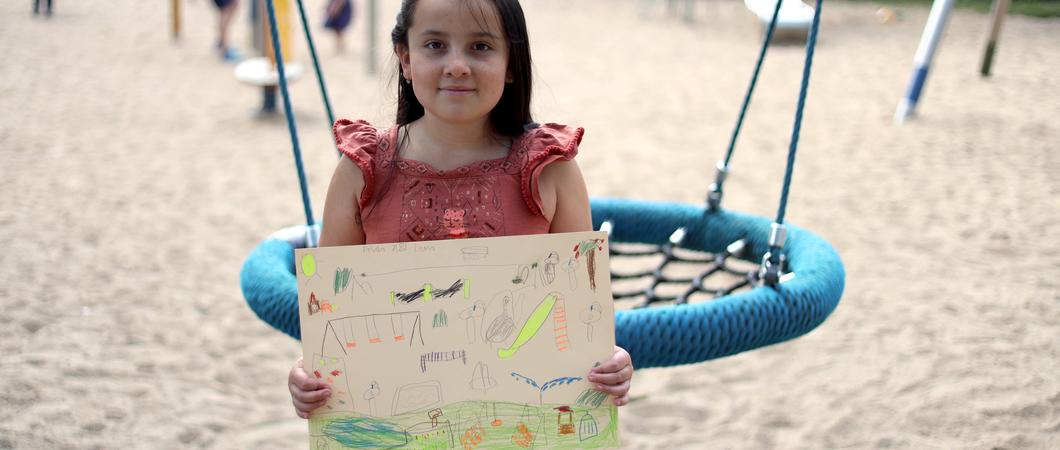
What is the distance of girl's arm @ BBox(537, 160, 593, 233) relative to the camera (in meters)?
1.26

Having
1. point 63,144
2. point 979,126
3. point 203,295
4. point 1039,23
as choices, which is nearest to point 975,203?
point 979,126

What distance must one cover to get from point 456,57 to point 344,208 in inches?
10.3

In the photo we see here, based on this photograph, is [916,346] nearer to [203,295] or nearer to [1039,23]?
[203,295]

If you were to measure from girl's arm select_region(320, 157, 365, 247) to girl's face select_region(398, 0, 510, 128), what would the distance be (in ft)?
0.49

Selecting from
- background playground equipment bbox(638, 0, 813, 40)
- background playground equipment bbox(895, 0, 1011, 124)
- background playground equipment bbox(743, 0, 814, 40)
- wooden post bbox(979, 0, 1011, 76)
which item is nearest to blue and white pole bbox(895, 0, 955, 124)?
background playground equipment bbox(895, 0, 1011, 124)

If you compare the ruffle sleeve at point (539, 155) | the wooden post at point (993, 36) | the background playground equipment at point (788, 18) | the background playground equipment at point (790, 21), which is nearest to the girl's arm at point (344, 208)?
the ruffle sleeve at point (539, 155)

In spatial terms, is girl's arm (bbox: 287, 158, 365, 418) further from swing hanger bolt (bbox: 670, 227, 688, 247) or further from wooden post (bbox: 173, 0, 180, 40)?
wooden post (bbox: 173, 0, 180, 40)

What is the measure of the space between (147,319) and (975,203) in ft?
11.9

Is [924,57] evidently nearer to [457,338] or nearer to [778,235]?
[778,235]

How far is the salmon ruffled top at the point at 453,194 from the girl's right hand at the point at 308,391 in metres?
0.20

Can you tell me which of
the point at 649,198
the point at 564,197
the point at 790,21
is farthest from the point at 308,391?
the point at 790,21

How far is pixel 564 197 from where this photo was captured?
50.3 inches

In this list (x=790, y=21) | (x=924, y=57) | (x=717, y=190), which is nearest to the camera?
(x=717, y=190)

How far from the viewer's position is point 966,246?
3906 millimetres
